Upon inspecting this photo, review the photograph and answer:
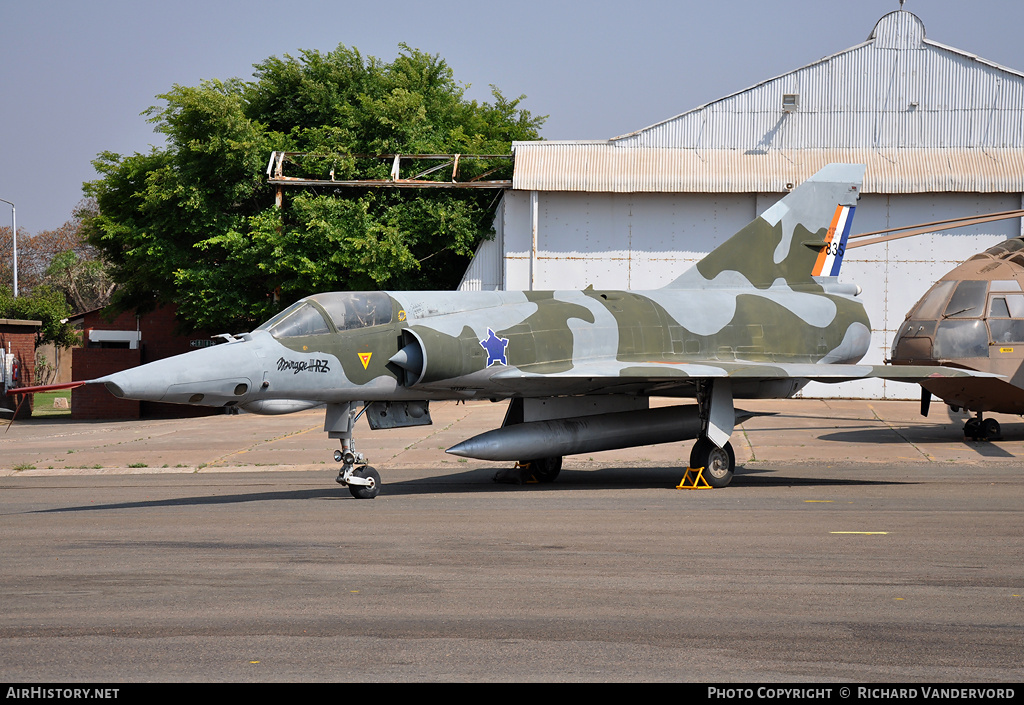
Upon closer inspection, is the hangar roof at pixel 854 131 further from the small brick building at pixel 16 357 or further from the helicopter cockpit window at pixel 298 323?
the small brick building at pixel 16 357

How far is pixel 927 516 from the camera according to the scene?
1068 cm

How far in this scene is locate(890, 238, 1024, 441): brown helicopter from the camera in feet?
57.8

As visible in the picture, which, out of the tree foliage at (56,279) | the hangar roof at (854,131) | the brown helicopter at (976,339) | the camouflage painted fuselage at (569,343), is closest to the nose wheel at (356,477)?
the camouflage painted fuselage at (569,343)

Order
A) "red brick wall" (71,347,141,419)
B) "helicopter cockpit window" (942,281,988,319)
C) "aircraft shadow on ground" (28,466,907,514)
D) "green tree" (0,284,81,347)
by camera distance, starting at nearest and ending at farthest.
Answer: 1. "aircraft shadow on ground" (28,466,907,514)
2. "helicopter cockpit window" (942,281,988,319)
3. "red brick wall" (71,347,141,419)
4. "green tree" (0,284,81,347)

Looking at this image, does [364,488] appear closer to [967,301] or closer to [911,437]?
[911,437]

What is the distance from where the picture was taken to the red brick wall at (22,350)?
37688 mm

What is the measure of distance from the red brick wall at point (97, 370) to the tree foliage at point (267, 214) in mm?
4659

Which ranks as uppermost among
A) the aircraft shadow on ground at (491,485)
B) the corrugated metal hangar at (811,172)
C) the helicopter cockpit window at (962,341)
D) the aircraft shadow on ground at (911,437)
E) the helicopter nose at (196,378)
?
the corrugated metal hangar at (811,172)

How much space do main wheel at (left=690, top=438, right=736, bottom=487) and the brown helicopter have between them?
6128 mm

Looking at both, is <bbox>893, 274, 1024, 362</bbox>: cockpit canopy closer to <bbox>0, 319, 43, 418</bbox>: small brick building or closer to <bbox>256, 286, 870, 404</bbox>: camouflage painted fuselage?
<bbox>256, 286, 870, 404</bbox>: camouflage painted fuselage

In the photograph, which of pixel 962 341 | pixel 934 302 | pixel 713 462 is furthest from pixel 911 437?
pixel 713 462

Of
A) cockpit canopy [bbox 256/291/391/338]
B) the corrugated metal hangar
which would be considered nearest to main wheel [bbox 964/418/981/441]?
the corrugated metal hangar

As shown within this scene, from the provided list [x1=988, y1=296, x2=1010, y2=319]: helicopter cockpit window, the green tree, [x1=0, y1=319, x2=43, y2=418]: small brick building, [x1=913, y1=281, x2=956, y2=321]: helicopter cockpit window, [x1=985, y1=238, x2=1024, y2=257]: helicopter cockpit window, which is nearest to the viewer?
[x1=988, y1=296, x2=1010, y2=319]: helicopter cockpit window

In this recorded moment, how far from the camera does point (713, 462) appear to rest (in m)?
13.9
